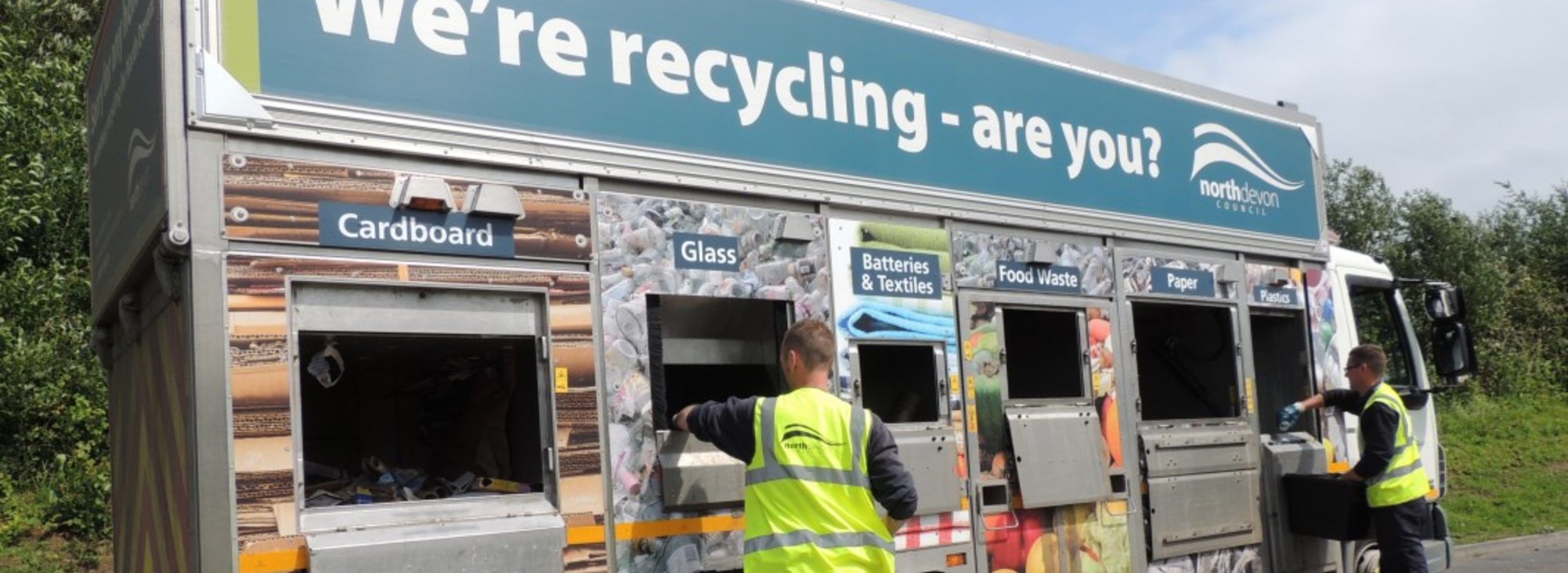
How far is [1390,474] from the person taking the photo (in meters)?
7.01

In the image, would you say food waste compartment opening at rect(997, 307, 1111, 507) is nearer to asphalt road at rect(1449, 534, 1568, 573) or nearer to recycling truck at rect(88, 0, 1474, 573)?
recycling truck at rect(88, 0, 1474, 573)

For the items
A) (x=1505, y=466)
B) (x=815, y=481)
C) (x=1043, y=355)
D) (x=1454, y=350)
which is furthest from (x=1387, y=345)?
(x=1505, y=466)

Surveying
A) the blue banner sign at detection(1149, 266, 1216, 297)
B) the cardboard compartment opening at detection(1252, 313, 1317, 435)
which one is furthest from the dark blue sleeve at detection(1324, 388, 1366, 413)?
the blue banner sign at detection(1149, 266, 1216, 297)

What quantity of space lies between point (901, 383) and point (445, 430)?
1.87 metres

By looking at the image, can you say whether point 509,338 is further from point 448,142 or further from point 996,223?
point 996,223

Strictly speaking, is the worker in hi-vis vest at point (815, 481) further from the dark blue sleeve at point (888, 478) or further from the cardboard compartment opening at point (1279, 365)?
the cardboard compartment opening at point (1279, 365)

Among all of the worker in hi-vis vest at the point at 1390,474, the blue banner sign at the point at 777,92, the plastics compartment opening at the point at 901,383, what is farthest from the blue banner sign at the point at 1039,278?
the worker in hi-vis vest at the point at 1390,474

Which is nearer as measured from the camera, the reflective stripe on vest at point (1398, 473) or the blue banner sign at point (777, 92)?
the blue banner sign at point (777, 92)

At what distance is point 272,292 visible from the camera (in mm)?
3762

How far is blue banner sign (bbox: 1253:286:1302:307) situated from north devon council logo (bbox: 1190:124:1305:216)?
1.42 ft

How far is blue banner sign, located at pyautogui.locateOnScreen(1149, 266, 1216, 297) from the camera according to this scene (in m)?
6.71

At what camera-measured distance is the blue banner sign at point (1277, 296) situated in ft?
24.1

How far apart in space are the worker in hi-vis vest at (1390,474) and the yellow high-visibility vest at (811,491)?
388 cm

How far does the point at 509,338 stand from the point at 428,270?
0.39 meters
